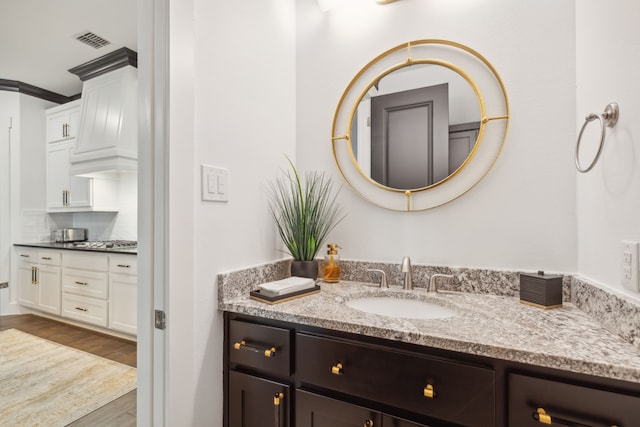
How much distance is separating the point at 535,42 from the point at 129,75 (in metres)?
3.30

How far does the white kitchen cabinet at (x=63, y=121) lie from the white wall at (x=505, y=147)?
3529mm

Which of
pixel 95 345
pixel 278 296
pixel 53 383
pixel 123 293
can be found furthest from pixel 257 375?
pixel 95 345

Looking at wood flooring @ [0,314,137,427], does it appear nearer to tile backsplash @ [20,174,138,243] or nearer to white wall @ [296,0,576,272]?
tile backsplash @ [20,174,138,243]

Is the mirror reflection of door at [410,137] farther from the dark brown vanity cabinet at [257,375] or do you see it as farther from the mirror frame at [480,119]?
the dark brown vanity cabinet at [257,375]

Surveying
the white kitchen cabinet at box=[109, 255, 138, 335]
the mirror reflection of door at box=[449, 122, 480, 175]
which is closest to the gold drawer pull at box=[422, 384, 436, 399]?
the mirror reflection of door at box=[449, 122, 480, 175]

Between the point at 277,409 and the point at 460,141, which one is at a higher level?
the point at 460,141

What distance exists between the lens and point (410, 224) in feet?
4.54

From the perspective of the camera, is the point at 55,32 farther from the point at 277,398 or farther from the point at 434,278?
the point at 434,278

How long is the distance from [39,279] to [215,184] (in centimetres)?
369

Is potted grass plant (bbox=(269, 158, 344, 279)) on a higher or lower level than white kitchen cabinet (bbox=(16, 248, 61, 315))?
higher

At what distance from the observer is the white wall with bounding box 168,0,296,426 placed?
3.09 ft

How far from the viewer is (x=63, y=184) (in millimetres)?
3650

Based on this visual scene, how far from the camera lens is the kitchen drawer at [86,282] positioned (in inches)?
112

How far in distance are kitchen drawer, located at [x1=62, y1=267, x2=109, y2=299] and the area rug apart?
492 mm
